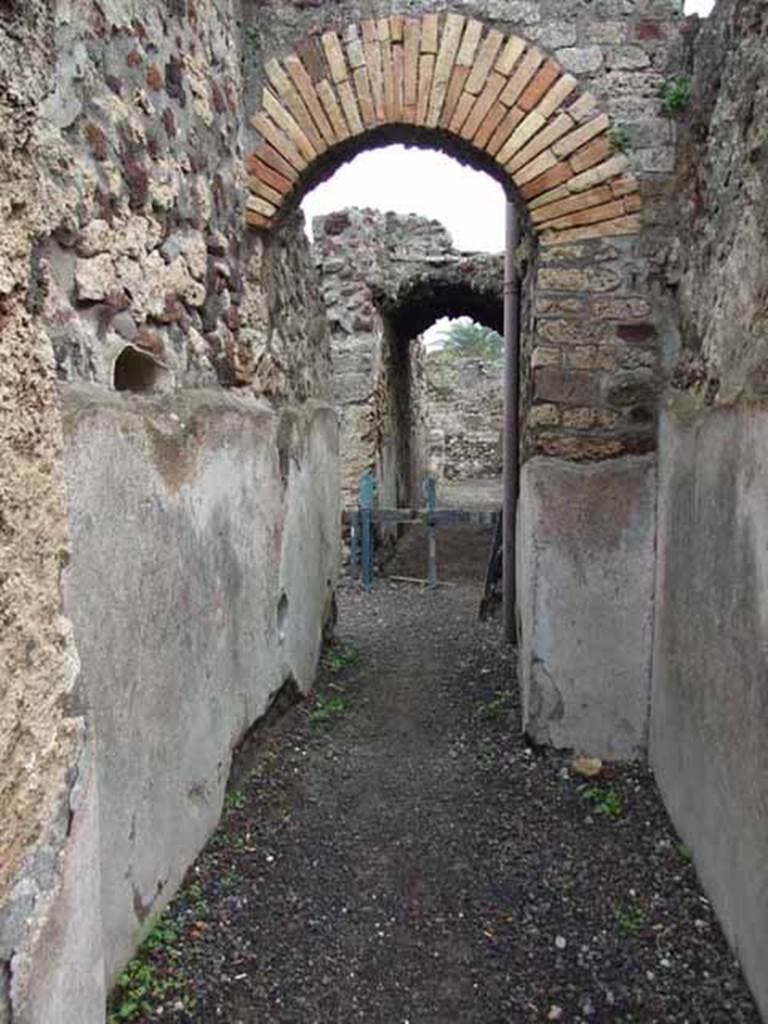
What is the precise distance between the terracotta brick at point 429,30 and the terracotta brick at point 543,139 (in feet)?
1.84

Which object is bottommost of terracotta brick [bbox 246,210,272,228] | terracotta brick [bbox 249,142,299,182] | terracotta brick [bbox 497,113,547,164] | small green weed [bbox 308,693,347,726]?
small green weed [bbox 308,693,347,726]

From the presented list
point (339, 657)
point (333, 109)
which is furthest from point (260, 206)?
point (339, 657)

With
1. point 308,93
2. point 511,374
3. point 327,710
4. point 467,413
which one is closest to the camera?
point 308,93

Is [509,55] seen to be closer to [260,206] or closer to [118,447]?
[260,206]

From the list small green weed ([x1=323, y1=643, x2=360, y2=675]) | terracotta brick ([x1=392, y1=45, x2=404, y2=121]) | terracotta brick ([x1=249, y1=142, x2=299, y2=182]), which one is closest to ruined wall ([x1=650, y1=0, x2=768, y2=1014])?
terracotta brick ([x1=392, y1=45, x2=404, y2=121])

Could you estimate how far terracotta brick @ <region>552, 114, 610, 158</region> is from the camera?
10.6ft

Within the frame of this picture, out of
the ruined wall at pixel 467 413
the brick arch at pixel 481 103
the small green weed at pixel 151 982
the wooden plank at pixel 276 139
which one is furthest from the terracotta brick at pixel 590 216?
the ruined wall at pixel 467 413

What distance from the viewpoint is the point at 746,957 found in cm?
200

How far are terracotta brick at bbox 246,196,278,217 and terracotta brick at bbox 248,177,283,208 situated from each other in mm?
16

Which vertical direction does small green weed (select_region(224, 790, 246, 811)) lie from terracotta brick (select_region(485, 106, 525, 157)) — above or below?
below

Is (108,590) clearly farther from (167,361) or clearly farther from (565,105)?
(565,105)

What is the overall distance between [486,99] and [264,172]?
0.98 m

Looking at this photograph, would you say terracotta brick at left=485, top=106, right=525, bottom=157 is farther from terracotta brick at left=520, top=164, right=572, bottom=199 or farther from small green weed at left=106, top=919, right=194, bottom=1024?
small green weed at left=106, top=919, right=194, bottom=1024

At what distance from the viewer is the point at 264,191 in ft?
11.0
